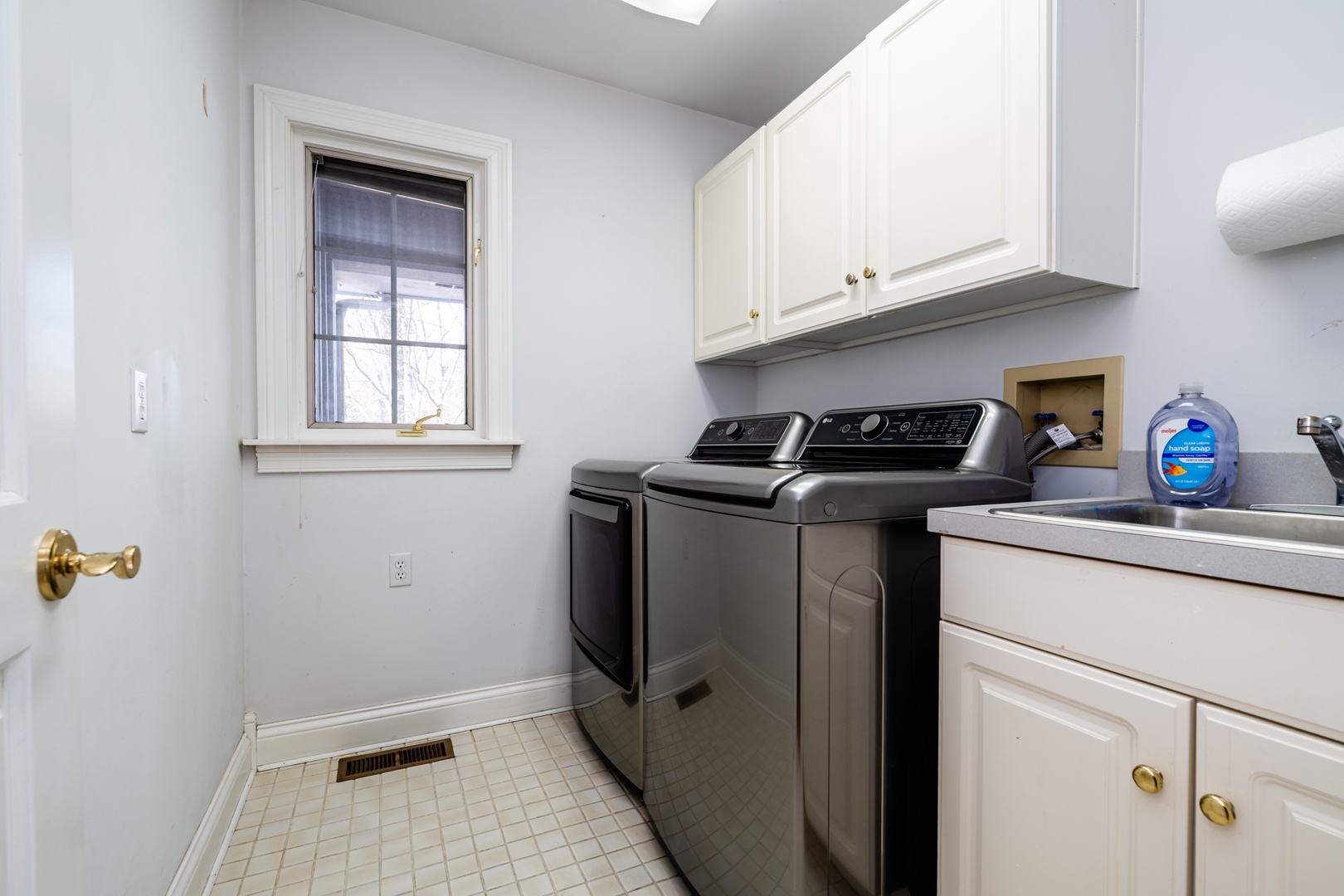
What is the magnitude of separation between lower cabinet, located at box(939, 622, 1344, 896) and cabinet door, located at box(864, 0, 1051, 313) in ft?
2.68

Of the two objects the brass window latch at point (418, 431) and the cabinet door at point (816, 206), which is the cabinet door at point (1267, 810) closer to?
the cabinet door at point (816, 206)

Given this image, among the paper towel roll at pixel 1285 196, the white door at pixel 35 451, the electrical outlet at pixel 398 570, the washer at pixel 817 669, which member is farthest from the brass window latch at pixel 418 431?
the paper towel roll at pixel 1285 196

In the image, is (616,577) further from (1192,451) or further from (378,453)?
(1192,451)

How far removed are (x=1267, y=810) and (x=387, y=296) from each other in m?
2.41

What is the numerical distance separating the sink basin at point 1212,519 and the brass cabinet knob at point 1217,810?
1.08 ft

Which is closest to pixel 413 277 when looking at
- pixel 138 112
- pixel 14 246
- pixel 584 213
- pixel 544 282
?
pixel 544 282

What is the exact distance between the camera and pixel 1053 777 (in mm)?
863

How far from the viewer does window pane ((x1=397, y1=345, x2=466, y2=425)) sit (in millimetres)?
2104

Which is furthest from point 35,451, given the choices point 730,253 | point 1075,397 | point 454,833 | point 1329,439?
point 730,253

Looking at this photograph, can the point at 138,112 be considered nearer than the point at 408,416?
Yes

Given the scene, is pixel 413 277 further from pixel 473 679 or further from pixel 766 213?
pixel 473 679

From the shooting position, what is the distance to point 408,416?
2111 millimetres

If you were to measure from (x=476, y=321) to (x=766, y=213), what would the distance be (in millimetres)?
1115

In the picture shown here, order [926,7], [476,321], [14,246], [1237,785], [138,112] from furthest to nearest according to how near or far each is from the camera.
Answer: [476,321], [926,7], [138,112], [1237,785], [14,246]
